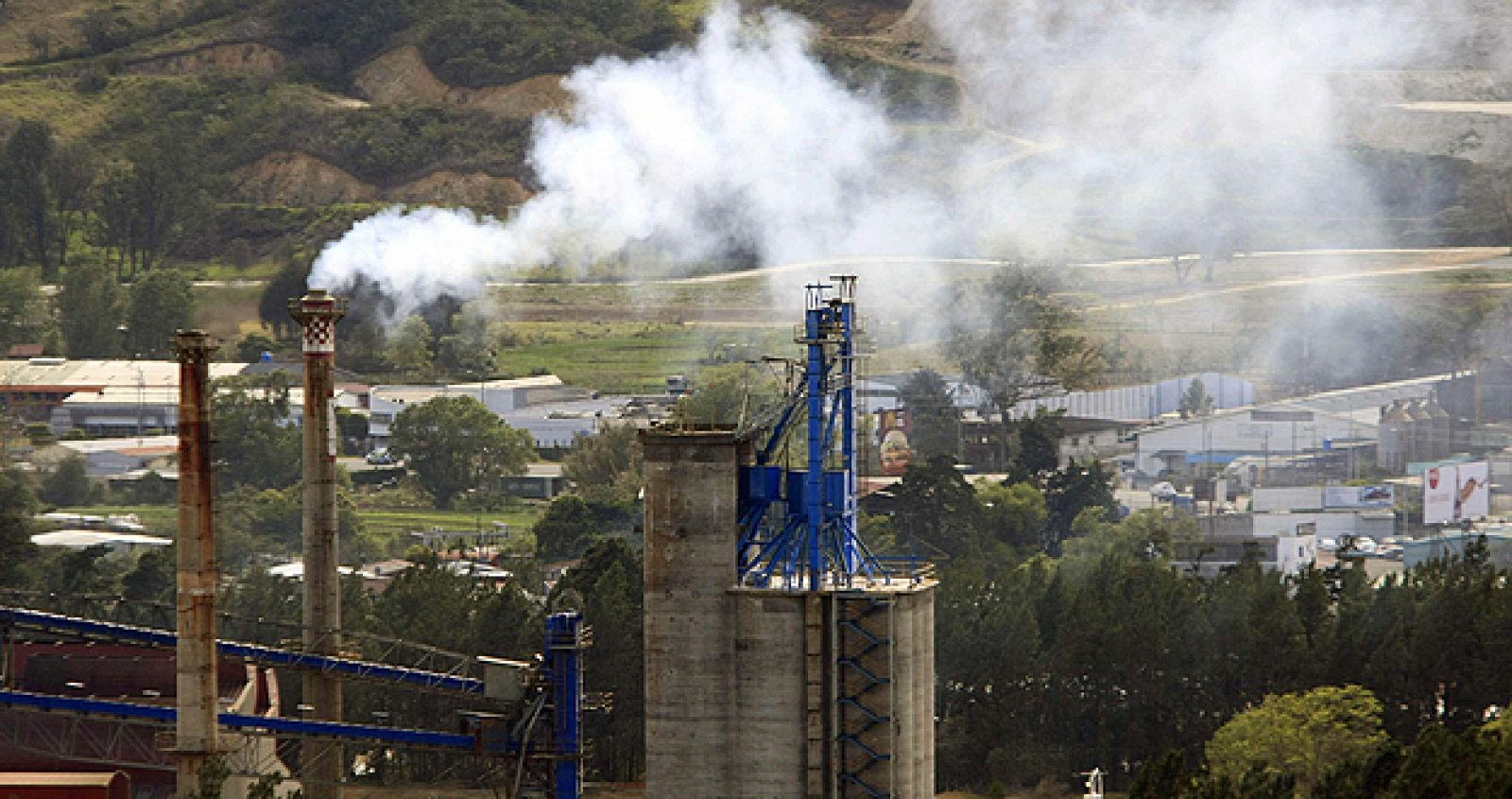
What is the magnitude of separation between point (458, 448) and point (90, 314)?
4522cm

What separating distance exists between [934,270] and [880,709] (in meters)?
110

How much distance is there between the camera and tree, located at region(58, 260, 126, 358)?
183750 mm

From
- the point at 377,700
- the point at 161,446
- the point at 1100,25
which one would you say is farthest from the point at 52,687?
the point at 1100,25

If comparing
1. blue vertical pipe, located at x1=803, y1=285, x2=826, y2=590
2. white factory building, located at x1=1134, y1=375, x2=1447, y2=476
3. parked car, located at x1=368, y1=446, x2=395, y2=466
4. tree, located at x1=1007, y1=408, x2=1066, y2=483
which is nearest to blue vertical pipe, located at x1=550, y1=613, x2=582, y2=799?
blue vertical pipe, located at x1=803, y1=285, x2=826, y2=590

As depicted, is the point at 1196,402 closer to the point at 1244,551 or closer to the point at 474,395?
the point at 1244,551

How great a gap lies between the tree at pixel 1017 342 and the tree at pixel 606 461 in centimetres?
2447

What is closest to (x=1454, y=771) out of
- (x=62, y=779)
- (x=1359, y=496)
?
(x=62, y=779)

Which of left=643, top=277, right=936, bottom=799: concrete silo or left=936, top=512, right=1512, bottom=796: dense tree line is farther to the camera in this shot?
left=936, top=512, right=1512, bottom=796: dense tree line

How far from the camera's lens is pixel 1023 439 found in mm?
144625

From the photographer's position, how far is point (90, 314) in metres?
186

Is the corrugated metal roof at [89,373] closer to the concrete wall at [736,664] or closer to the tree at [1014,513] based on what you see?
the tree at [1014,513]

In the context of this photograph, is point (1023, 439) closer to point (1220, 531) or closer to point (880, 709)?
point (1220, 531)

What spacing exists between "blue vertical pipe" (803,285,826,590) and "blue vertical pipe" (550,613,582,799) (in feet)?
19.0

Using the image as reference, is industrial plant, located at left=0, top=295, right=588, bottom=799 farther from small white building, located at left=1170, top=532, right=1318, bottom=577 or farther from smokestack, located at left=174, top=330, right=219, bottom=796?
small white building, located at left=1170, top=532, right=1318, bottom=577
